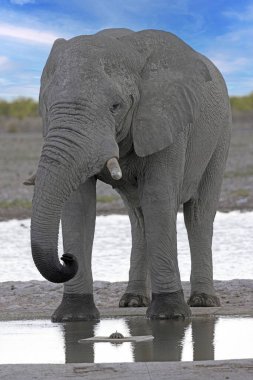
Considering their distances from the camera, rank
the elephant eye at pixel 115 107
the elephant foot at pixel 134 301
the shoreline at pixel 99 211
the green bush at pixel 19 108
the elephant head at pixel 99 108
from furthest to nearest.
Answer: the green bush at pixel 19 108
the shoreline at pixel 99 211
the elephant foot at pixel 134 301
the elephant eye at pixel 115 107
the elephant head at pixel 99 108

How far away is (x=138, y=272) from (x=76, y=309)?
1477mm

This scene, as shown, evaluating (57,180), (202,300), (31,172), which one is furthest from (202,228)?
(31,172)

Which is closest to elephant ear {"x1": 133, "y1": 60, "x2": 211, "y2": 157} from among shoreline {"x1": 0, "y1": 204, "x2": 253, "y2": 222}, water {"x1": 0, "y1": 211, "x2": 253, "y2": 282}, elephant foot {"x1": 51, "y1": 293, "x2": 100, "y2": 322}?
elephant foot {"x1": 51, "y1": 293, "x2": 100, "y2": 322}

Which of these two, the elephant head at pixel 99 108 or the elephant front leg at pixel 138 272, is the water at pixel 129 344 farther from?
the elephant front leg at pixel 138 272

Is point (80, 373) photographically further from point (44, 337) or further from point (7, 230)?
point (7, 230)

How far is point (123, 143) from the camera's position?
339 inches

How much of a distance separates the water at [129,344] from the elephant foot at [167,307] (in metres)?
0.09

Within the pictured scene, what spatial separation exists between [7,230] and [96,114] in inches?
500

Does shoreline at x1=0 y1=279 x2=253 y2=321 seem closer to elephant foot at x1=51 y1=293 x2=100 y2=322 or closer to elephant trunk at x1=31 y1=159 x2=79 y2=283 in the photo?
elephant foot at x1=51 y1=293 x2=100 y2=322

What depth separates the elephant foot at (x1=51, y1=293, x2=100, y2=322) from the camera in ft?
29.1

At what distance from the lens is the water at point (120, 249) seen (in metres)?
14.5

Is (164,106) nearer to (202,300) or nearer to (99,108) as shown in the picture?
(99,108)

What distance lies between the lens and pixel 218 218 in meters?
22.1

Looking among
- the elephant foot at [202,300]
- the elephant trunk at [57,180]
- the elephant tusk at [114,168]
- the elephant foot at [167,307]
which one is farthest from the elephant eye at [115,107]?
the elephant foot at [202,300]
